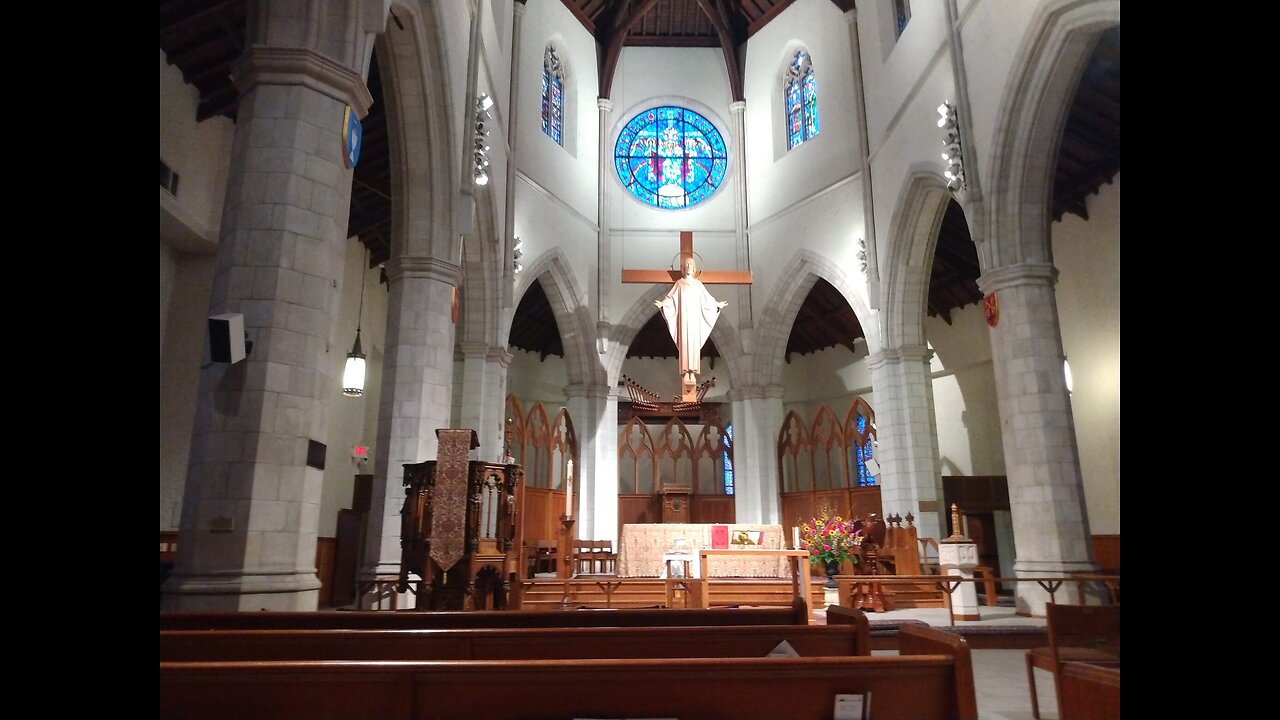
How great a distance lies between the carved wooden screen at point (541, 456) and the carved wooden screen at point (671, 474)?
1.38 meters

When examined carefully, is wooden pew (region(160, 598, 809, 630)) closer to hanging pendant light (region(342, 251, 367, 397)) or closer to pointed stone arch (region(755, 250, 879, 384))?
hanging pendant light (region(342, 251, 367, 397))

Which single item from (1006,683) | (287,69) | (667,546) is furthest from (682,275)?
(1006,683)

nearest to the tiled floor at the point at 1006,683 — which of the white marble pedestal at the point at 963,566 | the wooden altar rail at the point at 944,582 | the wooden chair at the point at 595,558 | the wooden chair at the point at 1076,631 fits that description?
the white marble pedestal at the point at 963,566

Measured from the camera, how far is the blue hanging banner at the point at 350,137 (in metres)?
5.25

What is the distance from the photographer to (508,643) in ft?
8.86

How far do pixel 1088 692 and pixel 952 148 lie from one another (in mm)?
8162

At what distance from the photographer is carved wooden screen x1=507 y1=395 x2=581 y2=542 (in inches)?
573

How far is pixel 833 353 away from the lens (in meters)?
17.7

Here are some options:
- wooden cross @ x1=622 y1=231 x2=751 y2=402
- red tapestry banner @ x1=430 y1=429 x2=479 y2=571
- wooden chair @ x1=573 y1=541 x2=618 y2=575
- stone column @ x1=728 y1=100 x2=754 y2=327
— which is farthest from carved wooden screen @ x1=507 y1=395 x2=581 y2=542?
red tapestry banner @ x1=430 y1=429 x2=479 y2=571
